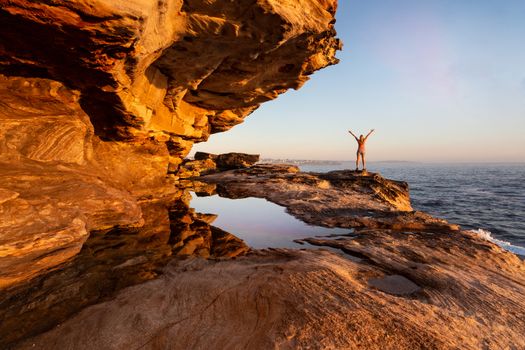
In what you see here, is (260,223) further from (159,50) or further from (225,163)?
(225,163)

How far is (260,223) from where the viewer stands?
35.6 ft

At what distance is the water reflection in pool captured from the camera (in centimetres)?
880

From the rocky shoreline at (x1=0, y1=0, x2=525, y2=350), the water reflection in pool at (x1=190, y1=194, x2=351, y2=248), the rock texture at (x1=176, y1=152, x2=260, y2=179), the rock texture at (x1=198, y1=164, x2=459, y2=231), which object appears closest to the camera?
the rocky shoreline at (x1=0, y1=0, x2=525, y2=350)

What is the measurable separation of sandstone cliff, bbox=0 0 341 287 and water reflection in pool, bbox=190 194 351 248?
11.0 feet

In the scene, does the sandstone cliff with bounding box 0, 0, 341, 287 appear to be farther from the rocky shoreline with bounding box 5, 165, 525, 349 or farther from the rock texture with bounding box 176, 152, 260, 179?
the rock texture with bounding box 176, 152, 260, 179

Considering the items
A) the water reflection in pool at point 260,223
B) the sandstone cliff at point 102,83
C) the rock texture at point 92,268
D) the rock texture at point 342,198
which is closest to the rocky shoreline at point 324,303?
the rock texture at point 92,268

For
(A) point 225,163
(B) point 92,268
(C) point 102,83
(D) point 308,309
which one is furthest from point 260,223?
(A) point 225,163

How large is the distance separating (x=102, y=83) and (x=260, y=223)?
24.7 ft

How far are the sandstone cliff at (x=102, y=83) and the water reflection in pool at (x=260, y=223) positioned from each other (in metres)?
3.35

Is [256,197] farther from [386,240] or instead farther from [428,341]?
[428,341]

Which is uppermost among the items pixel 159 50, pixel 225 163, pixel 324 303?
pixel 159 50

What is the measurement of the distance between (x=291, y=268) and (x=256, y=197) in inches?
480

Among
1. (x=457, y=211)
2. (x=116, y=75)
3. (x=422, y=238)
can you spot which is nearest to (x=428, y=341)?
(x=422, y=238)

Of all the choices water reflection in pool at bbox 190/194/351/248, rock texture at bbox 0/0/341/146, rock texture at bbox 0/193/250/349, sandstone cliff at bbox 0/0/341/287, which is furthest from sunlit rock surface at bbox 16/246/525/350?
rock texture at bbox 0/0/341/146
